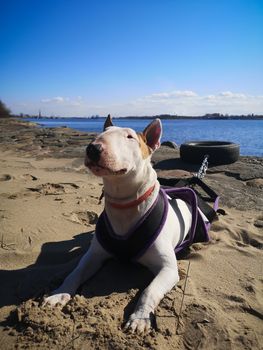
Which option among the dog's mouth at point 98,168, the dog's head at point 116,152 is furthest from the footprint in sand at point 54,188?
the dog's mouth at point 98,168

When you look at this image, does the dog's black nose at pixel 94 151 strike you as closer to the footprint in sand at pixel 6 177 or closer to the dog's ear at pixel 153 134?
the dog's ear at pixel 153 134

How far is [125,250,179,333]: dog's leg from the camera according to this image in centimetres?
215

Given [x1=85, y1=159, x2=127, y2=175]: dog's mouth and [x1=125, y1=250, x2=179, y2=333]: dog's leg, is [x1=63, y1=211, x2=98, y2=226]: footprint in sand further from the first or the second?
[x1=85, y1=159, x2=127, y2=175]: dog's mouth

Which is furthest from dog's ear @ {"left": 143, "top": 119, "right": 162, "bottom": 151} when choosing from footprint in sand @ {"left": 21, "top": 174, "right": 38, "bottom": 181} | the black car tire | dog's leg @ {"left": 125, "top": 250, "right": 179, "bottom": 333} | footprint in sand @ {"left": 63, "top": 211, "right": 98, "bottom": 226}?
the black car tire

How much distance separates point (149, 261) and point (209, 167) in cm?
557

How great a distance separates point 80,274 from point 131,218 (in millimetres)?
648

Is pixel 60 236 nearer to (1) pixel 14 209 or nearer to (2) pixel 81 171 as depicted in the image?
(1) pixel 14 209

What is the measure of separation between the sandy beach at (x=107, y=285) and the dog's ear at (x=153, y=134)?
116cm

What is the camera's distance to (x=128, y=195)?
2.57m

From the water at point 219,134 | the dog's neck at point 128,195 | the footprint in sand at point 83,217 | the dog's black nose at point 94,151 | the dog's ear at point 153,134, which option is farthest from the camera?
the water at point 219,134

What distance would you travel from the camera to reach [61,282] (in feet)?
8.95

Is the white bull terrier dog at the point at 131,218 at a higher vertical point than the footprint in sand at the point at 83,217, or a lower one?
higher

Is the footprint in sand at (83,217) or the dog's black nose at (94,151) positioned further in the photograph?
the footprint in sand at (83,217)

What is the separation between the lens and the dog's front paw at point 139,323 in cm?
210
